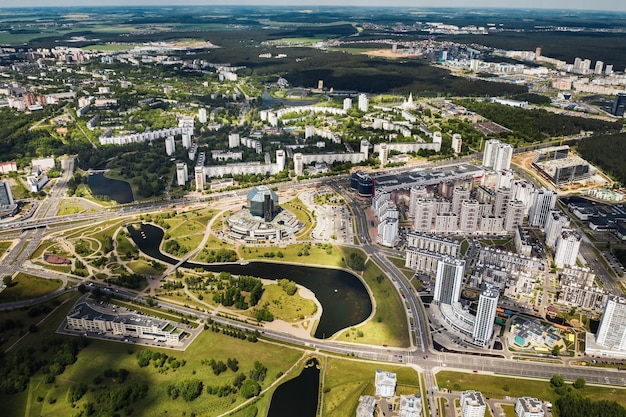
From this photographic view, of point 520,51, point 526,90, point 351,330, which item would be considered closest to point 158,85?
point 526,90

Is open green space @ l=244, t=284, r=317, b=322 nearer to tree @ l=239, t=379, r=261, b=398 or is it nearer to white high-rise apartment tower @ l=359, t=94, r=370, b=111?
tree @ l=239, t=379, r=261, b=398

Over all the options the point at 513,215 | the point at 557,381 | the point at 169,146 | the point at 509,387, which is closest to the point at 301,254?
the point at 509,387

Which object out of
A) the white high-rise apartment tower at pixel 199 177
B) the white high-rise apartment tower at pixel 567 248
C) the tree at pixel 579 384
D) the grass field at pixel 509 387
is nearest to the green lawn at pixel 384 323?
the grass field at pixel 509 387

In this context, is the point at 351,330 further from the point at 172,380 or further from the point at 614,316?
the point at 614,316

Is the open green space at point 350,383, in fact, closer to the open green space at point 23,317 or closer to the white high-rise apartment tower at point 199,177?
the open green space at point 23,317

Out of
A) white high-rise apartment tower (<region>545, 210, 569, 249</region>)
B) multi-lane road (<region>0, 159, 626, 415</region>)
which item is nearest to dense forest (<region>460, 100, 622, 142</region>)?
white high-rise apartment tower (<region>545, 210, 569, 249</region>)
